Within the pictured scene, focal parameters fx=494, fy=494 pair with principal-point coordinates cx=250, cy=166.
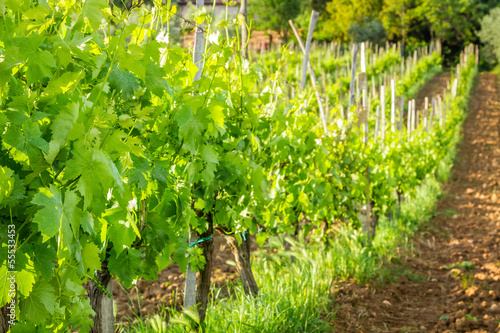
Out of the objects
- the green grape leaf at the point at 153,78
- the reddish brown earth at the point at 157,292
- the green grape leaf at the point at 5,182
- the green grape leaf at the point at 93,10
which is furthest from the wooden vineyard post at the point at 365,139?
the green grape leaf at the point at 5,182

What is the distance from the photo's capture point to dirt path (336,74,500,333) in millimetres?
4227

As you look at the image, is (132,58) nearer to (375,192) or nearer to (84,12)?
(84,12)

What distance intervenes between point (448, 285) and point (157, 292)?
3186 mm

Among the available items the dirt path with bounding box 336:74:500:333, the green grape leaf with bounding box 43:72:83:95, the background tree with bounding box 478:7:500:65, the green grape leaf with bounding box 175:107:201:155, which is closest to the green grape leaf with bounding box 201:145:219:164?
the green grape leaf with bounding box 175:107:201:155

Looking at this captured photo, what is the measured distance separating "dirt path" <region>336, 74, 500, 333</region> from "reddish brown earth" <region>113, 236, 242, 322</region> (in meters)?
1.27

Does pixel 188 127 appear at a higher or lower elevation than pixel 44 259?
higher

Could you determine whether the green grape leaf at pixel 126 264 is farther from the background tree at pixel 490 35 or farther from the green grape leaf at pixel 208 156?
the background tree at pixel 490 35

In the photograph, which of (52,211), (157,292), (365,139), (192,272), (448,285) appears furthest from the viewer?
(365,139)

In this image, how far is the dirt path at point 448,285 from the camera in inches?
166

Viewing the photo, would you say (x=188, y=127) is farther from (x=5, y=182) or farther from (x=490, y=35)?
(x=490, y=35)

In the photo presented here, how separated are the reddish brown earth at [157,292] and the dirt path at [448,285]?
1265mm

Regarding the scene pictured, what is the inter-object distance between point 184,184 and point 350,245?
11.4 ft

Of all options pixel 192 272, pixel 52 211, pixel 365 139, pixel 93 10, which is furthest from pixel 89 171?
pixel 365 139

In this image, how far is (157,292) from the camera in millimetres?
4621
